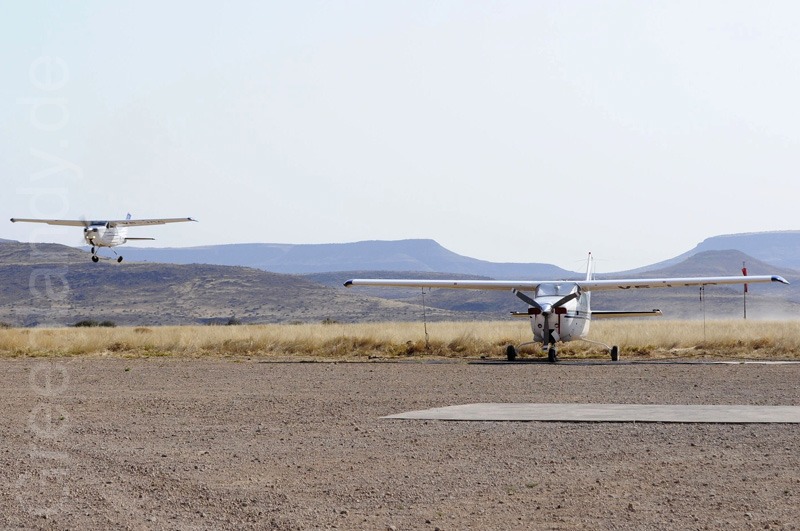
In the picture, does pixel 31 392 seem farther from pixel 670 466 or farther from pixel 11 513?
pixel 670 466

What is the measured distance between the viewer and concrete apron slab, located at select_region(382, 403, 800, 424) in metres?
13.4

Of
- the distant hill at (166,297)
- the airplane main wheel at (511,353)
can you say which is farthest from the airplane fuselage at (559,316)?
the distant hill at (166,297)

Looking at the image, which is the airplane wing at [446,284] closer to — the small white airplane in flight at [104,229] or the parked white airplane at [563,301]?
the parked white airplane at [563,301]

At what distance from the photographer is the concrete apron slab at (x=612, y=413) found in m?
13.4

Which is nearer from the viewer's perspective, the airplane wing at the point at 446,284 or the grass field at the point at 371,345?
the grass field at the point at 371,345

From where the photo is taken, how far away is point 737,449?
10914 mm

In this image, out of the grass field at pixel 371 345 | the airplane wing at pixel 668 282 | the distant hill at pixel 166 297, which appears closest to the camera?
the airplane wing at pixel 668 282

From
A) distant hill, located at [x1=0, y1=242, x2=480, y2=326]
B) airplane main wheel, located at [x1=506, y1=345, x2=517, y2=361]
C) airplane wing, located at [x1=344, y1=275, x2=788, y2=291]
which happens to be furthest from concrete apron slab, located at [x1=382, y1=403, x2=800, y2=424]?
distant hill, located at [x1=0, y1=242, x2=480, y2=326]

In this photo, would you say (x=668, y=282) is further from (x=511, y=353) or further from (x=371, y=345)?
(x=371, y=345)

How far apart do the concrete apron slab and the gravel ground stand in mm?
506

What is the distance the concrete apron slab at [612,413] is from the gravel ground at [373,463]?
0.51 m

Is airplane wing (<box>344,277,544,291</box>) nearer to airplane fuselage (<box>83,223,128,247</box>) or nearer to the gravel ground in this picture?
the gravel ground

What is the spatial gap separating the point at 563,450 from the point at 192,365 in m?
16.2

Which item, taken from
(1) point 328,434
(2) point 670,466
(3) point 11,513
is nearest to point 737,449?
(2) point 670,466
